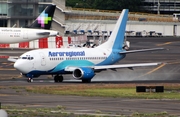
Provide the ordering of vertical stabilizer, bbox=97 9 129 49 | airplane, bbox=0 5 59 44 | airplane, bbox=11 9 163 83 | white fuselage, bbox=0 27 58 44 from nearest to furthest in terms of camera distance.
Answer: airplane, bbox=11 9 163 83 → vertical stabilizer, bbox=97 9 129 49 → white fuselage, bbox=0 27 58 44 → airplane, bbox=0 5 59 44

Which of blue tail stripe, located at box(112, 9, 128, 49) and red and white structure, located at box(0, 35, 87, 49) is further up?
blue tail stripe, located at box(112, 9, 128, 49)

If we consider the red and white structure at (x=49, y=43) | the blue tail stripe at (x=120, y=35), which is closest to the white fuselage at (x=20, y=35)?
the red and white structure at (x=49, y=43)

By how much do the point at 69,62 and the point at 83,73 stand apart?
2.58 meters

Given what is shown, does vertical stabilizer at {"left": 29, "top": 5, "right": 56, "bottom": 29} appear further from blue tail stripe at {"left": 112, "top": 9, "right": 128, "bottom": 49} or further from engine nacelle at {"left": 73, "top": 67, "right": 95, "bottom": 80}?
engine nacelle at {"left": 73, "top": 67, "right": 95, "bottom": 80}

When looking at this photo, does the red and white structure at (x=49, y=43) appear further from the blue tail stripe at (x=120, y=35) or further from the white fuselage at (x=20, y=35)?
the blue tail stripe at (x=120, y=35)

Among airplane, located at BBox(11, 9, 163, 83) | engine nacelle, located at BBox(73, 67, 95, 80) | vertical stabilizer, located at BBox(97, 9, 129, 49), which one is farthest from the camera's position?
vertical stabilizer, located at BBox(97, 9, 129, 49)

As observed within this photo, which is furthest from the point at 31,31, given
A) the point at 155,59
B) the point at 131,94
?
the point at 131,94

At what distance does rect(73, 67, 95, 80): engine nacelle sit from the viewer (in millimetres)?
61713

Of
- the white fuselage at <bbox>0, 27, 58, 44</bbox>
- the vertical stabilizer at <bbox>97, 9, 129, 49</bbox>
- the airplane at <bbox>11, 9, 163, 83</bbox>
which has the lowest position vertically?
the white fuselage at <bbox>0, 27, 58, 44</bbox>

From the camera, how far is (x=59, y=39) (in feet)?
370

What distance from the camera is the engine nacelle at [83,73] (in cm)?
6171

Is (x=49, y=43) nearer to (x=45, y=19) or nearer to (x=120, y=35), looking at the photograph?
(x=45, y=19)

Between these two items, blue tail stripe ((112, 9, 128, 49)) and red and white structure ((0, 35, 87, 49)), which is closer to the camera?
blue tail stripe ((112, 9, 128, 49))

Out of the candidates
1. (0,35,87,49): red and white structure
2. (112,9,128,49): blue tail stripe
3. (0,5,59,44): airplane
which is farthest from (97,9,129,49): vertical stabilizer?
(0,5,59,44): airplane
